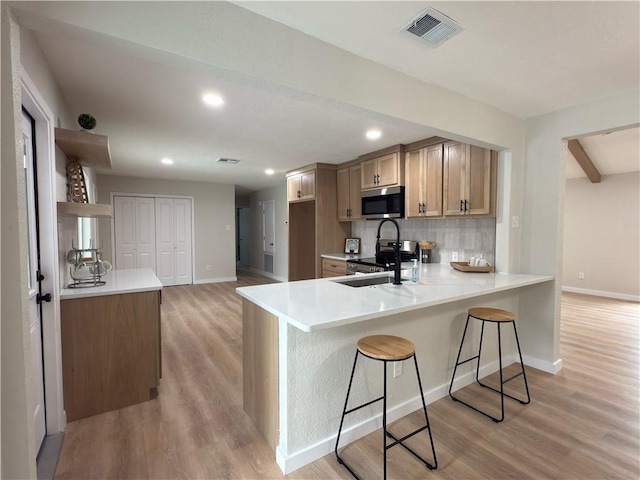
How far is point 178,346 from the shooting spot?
3395 millimetres

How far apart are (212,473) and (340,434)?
735 mm

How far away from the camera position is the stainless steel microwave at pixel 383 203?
3.80 m

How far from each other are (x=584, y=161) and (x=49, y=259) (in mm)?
7106

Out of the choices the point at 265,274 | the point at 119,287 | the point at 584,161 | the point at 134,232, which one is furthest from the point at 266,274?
the point at 584,161

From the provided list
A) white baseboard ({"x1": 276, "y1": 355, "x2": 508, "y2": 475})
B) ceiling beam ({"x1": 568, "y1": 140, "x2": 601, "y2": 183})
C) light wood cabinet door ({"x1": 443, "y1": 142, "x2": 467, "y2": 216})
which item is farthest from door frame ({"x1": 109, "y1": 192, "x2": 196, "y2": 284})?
ceiling beam ({"x1": 568, "y1": 140, "x2": 601, "y2": 183})

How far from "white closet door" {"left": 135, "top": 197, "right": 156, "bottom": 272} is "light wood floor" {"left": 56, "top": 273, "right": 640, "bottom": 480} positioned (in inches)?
163

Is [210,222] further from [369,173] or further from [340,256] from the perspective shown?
[369,173]

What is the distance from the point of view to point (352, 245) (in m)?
4.96

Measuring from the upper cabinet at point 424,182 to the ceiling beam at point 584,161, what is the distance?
2.88 metres

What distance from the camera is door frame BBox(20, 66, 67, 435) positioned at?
1.82 m

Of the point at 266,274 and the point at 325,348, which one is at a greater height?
the point at 325,348

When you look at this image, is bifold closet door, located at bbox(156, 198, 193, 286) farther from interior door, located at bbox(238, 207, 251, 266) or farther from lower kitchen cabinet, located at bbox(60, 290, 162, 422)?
lower kitchen cabinet, located at bbox(60, 290, 162, 422)

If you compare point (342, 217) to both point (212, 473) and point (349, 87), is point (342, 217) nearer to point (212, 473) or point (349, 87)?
point (349, 87)

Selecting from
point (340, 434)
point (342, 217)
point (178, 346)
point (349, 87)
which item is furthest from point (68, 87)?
point (342, 217)
